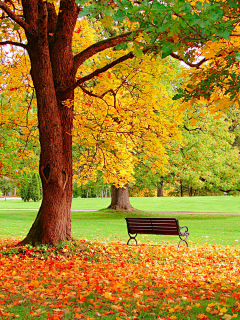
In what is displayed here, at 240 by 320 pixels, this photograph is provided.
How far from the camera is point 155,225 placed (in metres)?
9.16

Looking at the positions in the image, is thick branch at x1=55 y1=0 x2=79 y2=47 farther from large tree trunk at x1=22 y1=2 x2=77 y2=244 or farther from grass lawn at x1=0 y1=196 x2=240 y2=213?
grass lawn at x1=0 y1=196 x2=240 y2=213

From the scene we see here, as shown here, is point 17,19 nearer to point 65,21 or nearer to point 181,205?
point 65,21

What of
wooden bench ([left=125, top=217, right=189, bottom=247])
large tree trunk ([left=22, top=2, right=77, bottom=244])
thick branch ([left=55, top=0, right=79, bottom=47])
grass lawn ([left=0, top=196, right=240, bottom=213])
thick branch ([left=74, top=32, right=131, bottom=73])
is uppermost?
thick branch ([left=55, top=0, right=79, bottom=47])

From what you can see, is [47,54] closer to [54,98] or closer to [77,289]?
[54,98]

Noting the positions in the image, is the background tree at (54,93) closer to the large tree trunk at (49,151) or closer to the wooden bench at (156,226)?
the large tree trunk at (49,151)

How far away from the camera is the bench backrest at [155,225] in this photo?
896 cm

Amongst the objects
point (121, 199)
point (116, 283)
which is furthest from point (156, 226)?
point (121, 199)

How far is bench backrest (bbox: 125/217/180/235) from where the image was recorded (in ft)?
29.4

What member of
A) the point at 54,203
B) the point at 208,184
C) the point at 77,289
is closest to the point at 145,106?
the point at 54,203

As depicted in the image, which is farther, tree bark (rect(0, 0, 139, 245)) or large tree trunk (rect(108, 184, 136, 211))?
large tree trunk (rect(108, 184, 136, 211))

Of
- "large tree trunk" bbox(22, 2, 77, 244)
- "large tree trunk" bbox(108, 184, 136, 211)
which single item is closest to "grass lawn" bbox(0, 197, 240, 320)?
"large tree trunk" bbox(22, 2, 77, 244)

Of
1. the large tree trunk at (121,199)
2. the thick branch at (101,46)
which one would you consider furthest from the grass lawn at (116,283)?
the large tree trunk at (121,199)

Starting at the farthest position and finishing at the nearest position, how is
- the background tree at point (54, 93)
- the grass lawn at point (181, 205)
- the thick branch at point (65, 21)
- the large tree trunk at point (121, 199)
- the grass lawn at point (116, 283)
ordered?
1. the grass lawn at point (181, 205)
2. the large tree trunk at point (121, 199)
3. the thick branch at point (65, 21)
4. the background tree at point (54, 93)
5. the grass lawn at point (116, 283)

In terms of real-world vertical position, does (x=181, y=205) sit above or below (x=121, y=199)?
below
